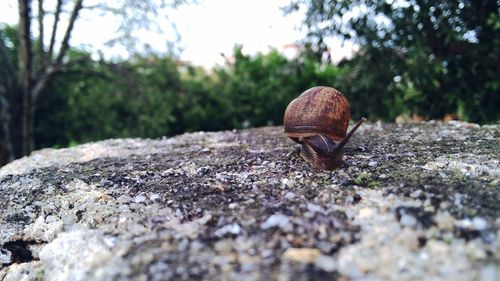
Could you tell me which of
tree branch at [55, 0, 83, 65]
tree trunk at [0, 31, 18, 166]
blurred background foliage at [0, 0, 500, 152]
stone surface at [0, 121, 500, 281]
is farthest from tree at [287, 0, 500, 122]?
tree trunk at [0, 31, 18, 166]

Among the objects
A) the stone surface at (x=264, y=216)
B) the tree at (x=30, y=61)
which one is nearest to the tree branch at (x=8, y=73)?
the tree at (x=30, y=61)

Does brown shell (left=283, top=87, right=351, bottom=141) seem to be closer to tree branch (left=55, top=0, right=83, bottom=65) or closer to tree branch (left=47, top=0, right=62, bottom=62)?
tree branch (left=55, top=0, right=83, bottom=65)

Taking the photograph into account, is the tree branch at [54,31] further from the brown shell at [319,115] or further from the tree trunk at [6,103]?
the brown shell at [319,115]

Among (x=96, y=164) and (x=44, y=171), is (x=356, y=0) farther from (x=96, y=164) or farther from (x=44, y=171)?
(x=44, y=171)

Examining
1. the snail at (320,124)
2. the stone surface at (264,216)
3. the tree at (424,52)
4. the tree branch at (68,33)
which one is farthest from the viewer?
the tree branch at (68,33)

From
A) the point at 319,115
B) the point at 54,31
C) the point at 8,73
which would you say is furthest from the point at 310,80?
the point at 319,115

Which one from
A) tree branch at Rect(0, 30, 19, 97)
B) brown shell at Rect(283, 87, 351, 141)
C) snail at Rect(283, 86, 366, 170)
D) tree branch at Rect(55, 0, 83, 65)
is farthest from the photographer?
tree branch at Rect(0, 30, 19, 97)

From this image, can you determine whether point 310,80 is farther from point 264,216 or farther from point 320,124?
point 264,216
